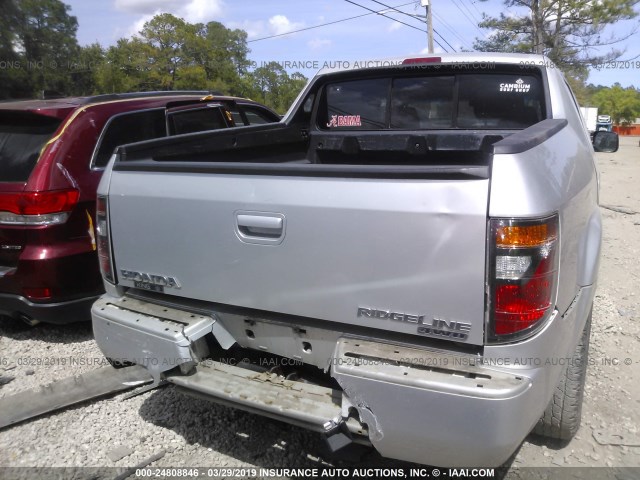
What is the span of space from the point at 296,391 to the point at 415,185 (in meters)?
1.07

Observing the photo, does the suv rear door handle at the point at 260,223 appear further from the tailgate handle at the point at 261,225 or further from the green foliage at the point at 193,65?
the green foliage at the point at 193,65

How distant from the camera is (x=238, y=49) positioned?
40.5 m

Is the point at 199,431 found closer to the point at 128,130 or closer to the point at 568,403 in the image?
the point at 568,403

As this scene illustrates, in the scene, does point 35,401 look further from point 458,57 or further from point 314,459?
point 458,57

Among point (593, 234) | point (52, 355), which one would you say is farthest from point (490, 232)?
point (52, 355)

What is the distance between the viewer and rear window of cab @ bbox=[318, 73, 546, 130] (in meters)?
3.59

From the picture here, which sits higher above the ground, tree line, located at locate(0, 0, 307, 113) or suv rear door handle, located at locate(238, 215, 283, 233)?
tree line, located at locate(0, 0, 307, 113)

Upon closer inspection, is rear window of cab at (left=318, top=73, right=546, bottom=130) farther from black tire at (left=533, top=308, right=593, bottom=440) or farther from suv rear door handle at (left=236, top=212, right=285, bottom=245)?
suv rear door handle at (left=236, top=212, right=285, bottom=245)

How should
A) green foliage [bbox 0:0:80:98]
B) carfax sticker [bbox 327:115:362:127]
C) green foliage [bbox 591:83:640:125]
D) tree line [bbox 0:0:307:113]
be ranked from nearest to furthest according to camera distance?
carfax sticker [bbox 327:115:362:127] → green foliage [bbox 0:0:80:98] → tree line [bbox 0:0:307:113] → green foliage [bbox 591:83:640:125]

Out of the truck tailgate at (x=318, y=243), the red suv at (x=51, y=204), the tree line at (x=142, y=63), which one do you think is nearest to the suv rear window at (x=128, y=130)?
the red suv at (x=51, y=204)

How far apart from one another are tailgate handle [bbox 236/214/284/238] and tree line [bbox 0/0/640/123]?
64.2ft

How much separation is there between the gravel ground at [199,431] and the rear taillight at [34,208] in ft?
3.39

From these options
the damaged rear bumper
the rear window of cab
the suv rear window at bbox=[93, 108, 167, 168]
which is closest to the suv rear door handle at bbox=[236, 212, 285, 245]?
the damaged rear bumper

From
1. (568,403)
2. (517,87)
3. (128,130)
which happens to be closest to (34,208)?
(128,130)
